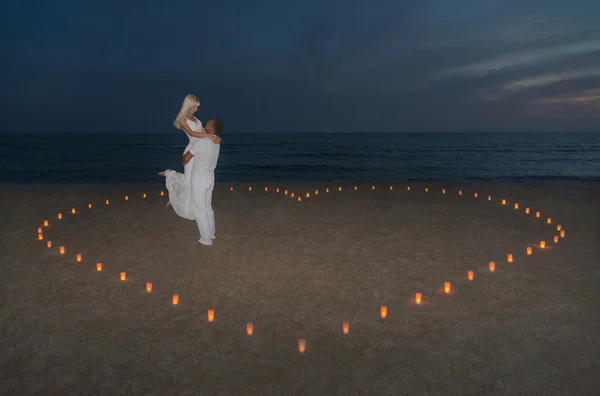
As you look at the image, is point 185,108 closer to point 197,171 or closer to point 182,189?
point 197,171

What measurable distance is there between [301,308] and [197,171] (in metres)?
3.92

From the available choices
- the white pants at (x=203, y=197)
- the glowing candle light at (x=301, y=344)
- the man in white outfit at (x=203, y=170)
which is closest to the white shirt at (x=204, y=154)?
the man in white outfit at (x=203, y=170)

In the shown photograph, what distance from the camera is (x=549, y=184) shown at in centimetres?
1922

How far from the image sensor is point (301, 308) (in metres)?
5.98

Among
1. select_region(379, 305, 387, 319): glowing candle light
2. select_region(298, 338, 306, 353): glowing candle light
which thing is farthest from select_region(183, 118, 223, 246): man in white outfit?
select_region(298, 338, 306, 353): glowing candle light

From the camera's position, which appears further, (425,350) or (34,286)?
(34,286)

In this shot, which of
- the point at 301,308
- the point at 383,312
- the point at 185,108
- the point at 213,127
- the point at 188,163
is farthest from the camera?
the point at 188,163

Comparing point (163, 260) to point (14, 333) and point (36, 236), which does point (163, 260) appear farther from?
point (36, 236)

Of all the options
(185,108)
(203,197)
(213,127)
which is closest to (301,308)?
(203,197)

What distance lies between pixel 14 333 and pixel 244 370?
286cm

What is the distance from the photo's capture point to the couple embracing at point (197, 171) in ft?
27.2

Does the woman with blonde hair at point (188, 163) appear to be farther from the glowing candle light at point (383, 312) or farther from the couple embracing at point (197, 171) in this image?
the glowing candle light at point (383, 312)

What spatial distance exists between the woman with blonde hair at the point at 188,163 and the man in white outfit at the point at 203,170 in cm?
14

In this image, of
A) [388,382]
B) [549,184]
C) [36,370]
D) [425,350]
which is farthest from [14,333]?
[549,184]
